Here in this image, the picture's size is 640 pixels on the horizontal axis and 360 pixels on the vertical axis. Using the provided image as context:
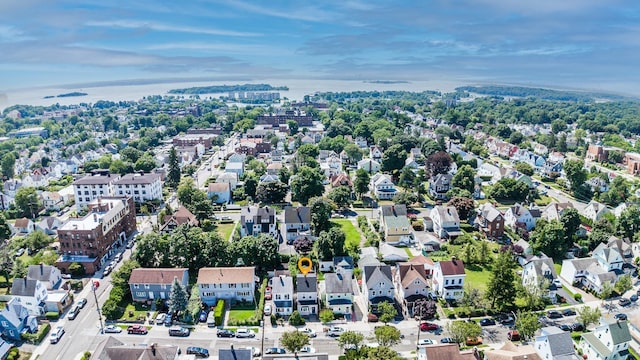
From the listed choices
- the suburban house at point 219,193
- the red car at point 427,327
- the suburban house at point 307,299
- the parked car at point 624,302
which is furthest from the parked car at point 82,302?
the parked car at point 624,302

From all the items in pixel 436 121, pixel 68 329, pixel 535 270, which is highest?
Answer: pixel 436 121

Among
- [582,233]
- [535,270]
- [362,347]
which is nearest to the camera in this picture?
[362,347]

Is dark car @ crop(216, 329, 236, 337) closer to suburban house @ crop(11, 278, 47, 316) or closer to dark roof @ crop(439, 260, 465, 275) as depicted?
suburban house @ crop(11, 278, 47, 316)

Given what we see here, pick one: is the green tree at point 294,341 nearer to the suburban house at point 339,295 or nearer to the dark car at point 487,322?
the suburban house at point 339,295

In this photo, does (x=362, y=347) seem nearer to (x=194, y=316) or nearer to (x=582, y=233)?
(x=194, y=316)

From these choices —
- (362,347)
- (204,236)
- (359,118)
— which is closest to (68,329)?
(204,236)

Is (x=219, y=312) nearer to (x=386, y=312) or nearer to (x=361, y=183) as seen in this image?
(x=386, y=312)

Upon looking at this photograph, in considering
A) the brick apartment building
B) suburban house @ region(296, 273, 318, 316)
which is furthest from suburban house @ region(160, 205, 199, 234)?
suburban house @ region(296, 273, 318, 316)
